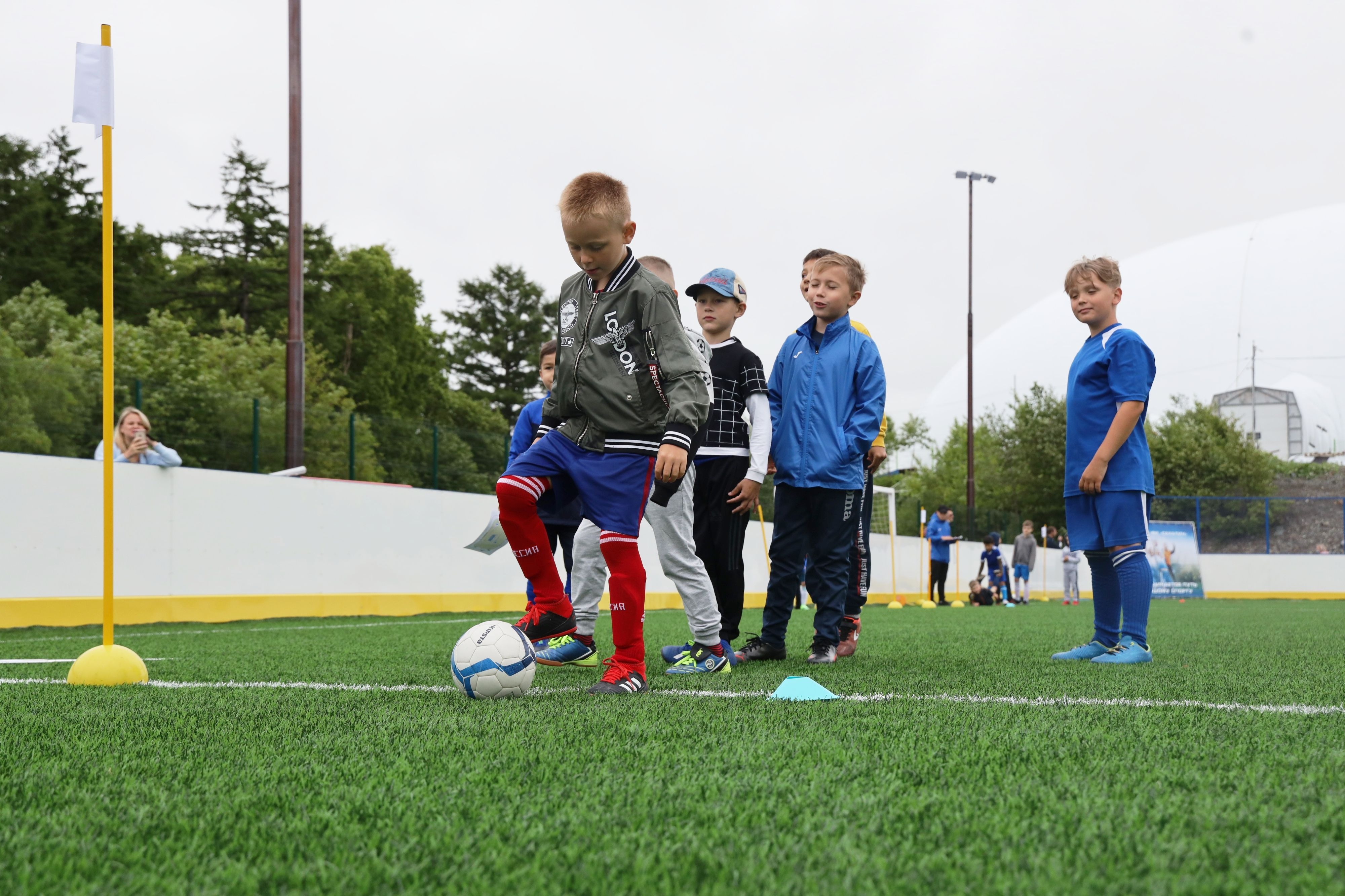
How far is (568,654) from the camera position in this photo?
4.83m

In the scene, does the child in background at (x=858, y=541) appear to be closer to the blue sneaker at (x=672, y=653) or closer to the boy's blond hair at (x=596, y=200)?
the blue sneaker at (x=672, y=653)

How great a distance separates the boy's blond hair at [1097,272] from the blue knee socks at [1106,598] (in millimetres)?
1294

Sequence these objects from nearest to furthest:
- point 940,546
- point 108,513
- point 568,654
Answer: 1. point 108,513
2. point 568,654
3. point 940,546

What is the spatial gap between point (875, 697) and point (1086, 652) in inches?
86.3

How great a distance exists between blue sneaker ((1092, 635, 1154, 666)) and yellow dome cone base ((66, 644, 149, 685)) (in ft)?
13.1

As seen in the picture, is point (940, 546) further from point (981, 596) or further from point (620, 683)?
point (620, 683)

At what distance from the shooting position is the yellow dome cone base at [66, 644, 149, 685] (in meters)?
3.98

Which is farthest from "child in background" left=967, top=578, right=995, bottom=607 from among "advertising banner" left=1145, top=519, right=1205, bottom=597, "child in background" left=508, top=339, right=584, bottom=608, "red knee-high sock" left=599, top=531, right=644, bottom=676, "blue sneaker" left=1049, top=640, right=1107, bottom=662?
"red knee-high sock" left=599, top=531, right=644, bottom=676

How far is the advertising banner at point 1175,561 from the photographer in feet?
83.7

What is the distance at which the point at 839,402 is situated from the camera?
5109 millimetres

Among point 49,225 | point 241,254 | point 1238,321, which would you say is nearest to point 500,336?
point 241,254

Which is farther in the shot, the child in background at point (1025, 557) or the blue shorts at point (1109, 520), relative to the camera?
the child in background at point (1025, 557)

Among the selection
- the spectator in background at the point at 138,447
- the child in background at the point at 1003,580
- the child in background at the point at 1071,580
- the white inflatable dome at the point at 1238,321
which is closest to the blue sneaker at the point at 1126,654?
the spectator in background at the point at 138,447

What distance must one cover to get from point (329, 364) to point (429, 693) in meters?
42.9
